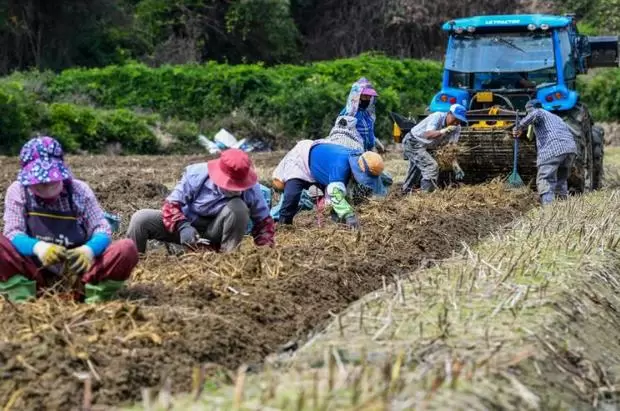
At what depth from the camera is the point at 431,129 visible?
48.0ft

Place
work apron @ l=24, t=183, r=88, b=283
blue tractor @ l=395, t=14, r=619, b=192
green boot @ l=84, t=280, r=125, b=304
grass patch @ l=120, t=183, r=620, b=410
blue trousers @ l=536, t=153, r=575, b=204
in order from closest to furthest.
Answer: grass patch @ l=120, t=183, r=620, b=410 < green boot @ l=84, t=280, r=125, b=304 < work apron @ l=24, t=183, r=88, b=283 < blue trousers @ l=536, t=153, r=575, b=204 < blue tractor @ l=395, t=14, r=619, b=192

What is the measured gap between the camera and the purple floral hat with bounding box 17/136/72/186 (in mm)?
6590

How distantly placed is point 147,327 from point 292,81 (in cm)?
2602

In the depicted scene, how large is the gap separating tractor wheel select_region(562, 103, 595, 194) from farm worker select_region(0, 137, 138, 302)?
30.4ft

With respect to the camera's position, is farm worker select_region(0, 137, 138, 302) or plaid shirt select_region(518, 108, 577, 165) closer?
farm worker select_region(0, 137, 138, 302)

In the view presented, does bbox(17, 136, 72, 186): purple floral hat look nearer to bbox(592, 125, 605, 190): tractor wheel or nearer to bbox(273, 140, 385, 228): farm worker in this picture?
bbox(273, 140, 385, 228): farm worker

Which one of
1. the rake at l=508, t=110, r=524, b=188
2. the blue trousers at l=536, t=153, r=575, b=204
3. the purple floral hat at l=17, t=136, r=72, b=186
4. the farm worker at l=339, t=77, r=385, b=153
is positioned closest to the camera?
the purple floral hat at l=17, t=136, r=72, b=186

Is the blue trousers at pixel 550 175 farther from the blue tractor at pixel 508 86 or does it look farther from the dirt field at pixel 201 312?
the dirt field at pixel 201 312

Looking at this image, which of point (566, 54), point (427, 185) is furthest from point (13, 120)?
point (566, 54)

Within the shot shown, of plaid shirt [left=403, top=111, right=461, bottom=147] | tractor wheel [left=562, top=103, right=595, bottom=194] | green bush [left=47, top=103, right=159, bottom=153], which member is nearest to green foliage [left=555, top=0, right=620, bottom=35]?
green bush [left=47, top=103, right=159, bottom=153]

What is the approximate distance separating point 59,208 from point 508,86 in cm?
1048

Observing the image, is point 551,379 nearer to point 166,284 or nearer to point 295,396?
point 295,396

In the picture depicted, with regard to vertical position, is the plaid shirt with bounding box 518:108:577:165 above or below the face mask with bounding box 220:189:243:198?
below

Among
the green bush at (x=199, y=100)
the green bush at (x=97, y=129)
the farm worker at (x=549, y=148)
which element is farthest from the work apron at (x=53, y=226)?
the green bush at (x=199, y=100)
